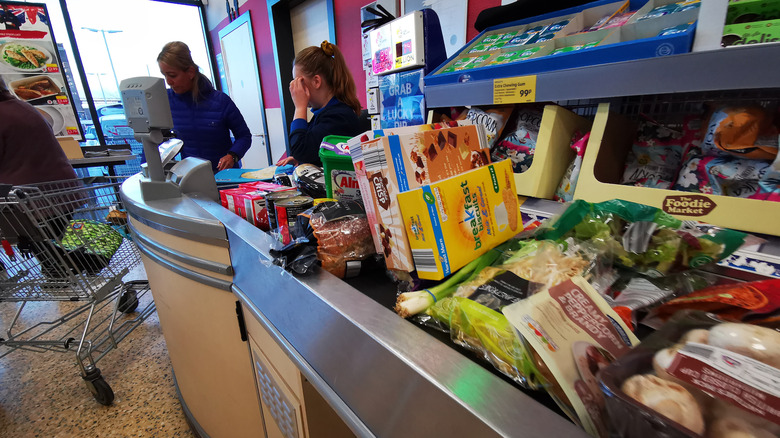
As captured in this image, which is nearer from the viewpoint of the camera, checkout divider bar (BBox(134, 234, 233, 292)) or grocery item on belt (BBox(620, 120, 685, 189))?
grocery item on belt (BBox(620, 120, 685, 189))

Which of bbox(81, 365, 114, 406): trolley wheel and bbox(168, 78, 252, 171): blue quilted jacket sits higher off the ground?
bbox(168, 78, 252, 171): blue quilted jacket

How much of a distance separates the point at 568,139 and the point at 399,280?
0.73m

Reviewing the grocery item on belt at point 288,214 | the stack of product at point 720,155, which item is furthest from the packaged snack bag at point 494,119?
the grocery item on belt at point 288,214

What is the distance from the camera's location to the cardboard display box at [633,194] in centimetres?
69

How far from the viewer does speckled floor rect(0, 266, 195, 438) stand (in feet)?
5.58

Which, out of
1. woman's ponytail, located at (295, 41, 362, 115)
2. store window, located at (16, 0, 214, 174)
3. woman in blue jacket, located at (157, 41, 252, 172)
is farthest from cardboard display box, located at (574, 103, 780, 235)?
store window, located at (16, 0, 214, 174)

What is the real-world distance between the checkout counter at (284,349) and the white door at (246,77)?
4131mm

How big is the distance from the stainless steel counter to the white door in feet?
16.6

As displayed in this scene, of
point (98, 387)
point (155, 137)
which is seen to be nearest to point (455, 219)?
point (155, 137)

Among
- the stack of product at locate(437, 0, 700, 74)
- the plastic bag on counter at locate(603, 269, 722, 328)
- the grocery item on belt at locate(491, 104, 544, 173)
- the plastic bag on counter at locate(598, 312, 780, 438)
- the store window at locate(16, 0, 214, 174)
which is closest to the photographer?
the plastic bag on counter at locate(598, 312, 780, 438)

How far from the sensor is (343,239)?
29.1 inches

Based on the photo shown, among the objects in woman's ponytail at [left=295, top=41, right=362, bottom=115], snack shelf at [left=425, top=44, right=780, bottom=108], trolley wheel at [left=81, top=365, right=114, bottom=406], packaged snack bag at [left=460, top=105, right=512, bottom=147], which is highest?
woman's ponytail at [left=295, top=41, right=362, bottom=115]

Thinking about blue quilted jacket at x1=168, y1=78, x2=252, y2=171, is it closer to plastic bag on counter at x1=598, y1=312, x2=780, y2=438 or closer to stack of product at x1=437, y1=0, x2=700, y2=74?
stack of product at x1=437, y1=0, x2=700, y2=74

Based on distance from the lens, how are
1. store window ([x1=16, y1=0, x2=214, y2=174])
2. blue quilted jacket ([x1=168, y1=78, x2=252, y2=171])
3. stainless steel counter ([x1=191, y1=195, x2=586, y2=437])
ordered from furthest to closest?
store window ([x1=16, y1=0, x2=214, y2=174]), blue quilted jacket ([x1=168, y1=78, x2=252, y2=171]), stainless steel counter ([x1=191, y1=195, x2=586, y2=437])
